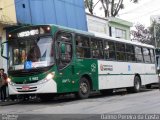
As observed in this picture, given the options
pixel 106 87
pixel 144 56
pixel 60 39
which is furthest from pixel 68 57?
pixel 144 56

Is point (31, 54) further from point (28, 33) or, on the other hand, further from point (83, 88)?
point (83, 88)

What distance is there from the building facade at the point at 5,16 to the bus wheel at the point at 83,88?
20.1 feet

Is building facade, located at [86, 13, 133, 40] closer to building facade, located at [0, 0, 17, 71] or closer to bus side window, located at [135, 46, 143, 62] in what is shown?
bus side window, located at [135, 46, 143, 62]

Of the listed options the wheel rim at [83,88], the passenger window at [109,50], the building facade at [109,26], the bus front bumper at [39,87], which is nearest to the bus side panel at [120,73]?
the passenger window at [109,50]

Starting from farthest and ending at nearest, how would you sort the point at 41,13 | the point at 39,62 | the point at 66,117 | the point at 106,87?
the point at 41,13 → the point at 106,87 → the point at 39,62 → the point at 66,117

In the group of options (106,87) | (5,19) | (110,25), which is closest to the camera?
(106,87)

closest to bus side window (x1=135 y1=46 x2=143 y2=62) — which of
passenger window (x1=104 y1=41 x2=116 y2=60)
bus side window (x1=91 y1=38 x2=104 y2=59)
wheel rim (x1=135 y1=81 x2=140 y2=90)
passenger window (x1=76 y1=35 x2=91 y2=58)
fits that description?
wheel rim (x1=135 y1=81 x2=140 y2=90)

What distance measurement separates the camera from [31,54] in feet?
55.5

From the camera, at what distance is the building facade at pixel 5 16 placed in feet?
73.7

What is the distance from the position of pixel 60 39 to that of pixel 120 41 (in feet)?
20.4

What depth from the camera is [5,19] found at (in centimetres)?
2255

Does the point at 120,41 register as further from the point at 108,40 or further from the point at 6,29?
the point at 6,29

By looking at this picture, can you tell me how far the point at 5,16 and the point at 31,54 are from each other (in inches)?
253

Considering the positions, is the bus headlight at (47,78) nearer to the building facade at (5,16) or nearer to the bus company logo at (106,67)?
the bus company logo at (106,67)
